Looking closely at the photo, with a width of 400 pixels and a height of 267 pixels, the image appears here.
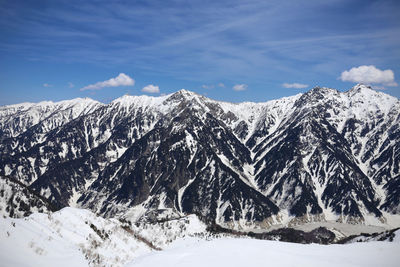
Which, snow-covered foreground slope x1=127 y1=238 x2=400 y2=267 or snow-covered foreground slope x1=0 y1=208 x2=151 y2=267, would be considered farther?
snow-covered foreground slope x1=0 y1=208 x2=151 y2=267

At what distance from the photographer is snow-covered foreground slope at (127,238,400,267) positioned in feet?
130

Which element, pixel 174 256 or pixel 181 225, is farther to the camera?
pixel 181 225

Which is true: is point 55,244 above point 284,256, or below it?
below

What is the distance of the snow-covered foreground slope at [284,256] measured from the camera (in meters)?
39.6

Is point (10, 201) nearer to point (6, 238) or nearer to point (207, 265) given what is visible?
point (6, 238)

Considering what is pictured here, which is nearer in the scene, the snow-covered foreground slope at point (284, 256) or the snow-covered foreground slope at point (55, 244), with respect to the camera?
the snow-covered foreground slope at point (284, 256)

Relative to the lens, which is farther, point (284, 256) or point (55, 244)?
point (55, 244)

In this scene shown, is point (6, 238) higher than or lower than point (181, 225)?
higher

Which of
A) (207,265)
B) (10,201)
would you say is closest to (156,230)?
(10,201)

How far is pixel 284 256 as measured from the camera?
41688mm

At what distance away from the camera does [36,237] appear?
163 feet

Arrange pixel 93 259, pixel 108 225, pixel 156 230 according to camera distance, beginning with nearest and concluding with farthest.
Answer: pixel 93 259, pixel 108 225, pixel 156 230

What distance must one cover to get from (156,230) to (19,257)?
13133 centimetres

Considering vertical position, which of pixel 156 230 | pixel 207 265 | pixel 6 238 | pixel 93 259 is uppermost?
pixel 6 238
